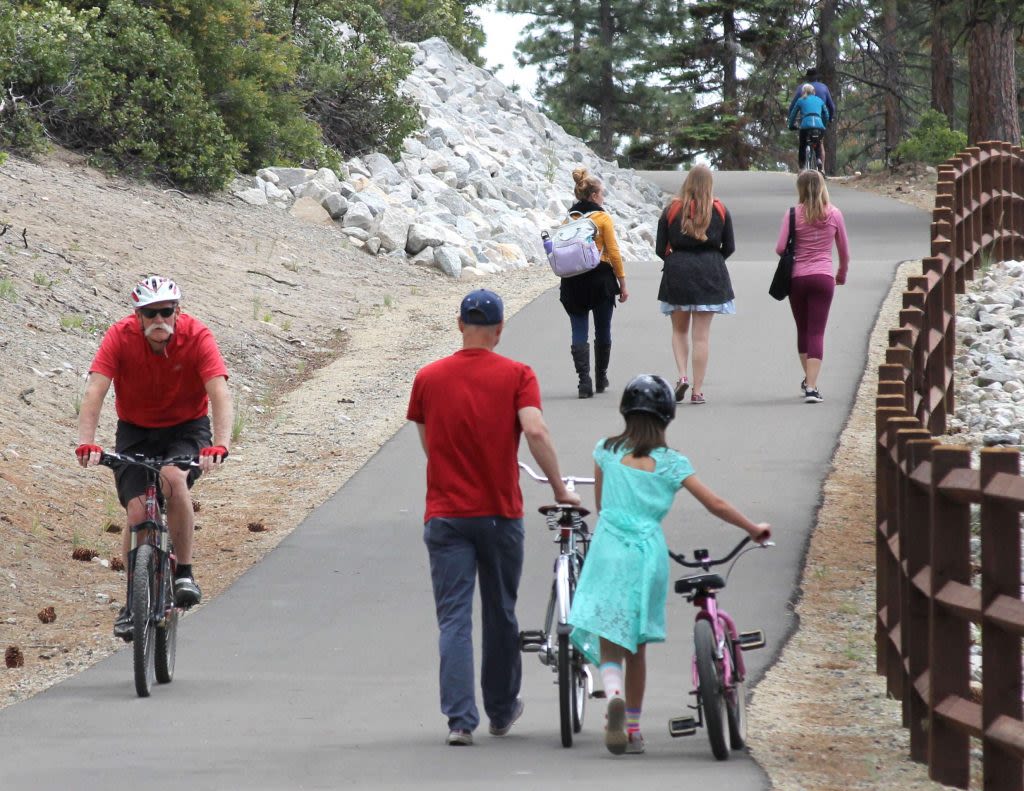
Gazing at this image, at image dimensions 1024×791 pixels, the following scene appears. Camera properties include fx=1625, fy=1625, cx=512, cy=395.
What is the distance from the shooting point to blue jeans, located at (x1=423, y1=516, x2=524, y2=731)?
20.6 feet

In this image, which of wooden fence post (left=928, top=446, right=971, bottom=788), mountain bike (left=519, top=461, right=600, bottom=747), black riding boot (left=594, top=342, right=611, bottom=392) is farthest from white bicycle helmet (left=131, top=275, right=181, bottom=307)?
black riding boot (left=594, top=342, right=611, bottom=392)

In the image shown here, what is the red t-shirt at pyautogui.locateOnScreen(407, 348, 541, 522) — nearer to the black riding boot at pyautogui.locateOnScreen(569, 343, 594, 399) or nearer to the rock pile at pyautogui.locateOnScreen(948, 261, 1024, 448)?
the rock pile at pyautogui.locateOnScreen(948, 261, 1024, 448)

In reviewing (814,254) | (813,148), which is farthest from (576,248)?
(813,148)

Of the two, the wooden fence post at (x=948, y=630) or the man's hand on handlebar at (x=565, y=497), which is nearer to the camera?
the wooden fence post at (x=948, y=630)

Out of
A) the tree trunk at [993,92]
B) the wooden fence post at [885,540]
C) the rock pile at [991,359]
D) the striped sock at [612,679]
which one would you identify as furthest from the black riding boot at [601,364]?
the tree trunk at [993,92]

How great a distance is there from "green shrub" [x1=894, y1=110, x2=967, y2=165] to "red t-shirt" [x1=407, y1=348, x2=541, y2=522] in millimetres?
27011

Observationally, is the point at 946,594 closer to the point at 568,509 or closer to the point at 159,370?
the point at 568,509

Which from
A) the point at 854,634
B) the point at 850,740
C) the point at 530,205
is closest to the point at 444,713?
the point at 850,740

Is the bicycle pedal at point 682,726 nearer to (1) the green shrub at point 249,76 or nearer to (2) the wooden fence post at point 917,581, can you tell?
(2) the wooden fence post at point 917,581

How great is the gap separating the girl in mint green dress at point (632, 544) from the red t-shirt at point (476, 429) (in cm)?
47

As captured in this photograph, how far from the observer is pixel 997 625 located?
16.2 feet

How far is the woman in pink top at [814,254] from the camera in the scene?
12.5m

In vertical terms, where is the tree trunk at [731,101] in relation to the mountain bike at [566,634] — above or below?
above

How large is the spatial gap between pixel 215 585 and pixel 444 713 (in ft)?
11.6
